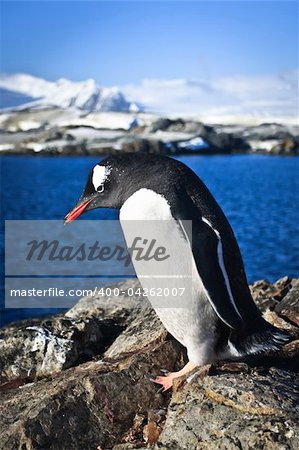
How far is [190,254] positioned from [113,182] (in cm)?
53

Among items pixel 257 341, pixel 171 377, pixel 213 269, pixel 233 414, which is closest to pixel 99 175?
pixel 213 269

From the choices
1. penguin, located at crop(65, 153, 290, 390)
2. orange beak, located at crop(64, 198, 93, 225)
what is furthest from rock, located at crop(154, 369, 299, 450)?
orange beak, located at crop(64, 198, 93, 225)

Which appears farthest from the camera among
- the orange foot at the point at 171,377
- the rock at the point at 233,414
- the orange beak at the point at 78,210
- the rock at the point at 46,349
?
the rock at the point at 46,349

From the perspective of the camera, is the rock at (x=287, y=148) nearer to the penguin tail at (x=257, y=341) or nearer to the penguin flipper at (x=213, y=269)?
the penguin tail at (x=257, y=341)

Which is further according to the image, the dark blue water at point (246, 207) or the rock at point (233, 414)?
the dark blue water at point (246, 207)

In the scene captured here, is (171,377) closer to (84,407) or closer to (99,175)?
(84,407)

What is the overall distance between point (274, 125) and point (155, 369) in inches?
3423

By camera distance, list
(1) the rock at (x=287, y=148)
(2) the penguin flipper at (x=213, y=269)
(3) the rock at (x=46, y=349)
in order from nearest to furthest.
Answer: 1. (2) the penguin flipper at (x=213, y=269)
2. (3) the rock at (x=46, y=349)
3. (1) the rock at (x=287, y=148)

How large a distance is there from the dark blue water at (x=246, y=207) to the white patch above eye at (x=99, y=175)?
658cm

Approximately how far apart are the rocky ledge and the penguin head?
819mm

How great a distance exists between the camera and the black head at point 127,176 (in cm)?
321

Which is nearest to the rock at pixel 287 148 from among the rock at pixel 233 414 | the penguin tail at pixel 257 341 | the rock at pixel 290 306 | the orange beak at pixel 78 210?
the rock at pixel 290 306

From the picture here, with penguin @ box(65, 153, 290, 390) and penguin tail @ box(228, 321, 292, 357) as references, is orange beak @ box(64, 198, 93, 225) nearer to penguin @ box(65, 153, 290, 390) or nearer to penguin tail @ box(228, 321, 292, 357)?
penguin @ box(65, 153, 290, 390)

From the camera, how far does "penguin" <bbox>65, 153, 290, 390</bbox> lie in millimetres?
3145
